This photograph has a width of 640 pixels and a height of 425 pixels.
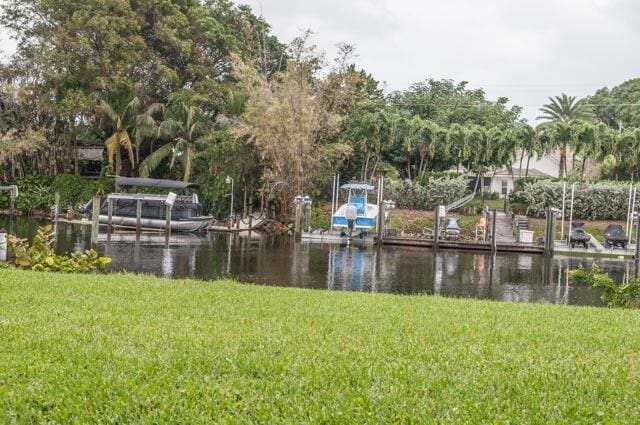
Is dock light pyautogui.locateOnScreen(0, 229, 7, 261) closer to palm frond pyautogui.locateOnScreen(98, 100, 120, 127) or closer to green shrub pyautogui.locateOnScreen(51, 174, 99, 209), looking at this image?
palm frond pyautogui.locateOnScreen(98, 100, 120, 127)

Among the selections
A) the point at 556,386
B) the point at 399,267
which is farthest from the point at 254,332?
the point at 399,267

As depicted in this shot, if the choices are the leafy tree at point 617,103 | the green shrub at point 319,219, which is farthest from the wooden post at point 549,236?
the leafy tree at point 617,103

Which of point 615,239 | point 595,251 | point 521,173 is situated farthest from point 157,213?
point 521,173

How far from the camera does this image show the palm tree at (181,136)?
4144cm

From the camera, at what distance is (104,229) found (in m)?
34.9

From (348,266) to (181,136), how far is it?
75.5 feet

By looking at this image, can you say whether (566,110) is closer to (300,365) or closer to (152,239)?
(152,239)

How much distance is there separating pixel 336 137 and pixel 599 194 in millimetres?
15600

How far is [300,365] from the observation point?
215 inches

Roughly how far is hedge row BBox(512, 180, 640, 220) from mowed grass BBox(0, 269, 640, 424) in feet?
104

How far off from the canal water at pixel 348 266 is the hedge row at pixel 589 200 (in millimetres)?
10717

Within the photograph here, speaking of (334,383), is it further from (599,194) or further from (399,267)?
(599,194)

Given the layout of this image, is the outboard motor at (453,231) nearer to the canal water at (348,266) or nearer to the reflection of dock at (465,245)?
the reflection of dock at (465,245)

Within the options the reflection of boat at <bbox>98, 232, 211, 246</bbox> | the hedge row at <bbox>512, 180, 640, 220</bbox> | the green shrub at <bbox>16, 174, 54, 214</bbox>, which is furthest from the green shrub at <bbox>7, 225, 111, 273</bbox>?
the green shrub at <bbox>16, 174, 54, 214</bbox>
